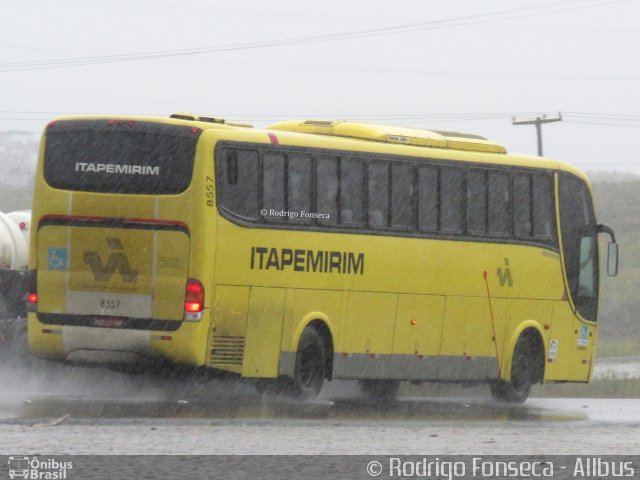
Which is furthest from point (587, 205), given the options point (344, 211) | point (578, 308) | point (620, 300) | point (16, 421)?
point (620, 300)

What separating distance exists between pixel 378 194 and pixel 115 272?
13.4 feet

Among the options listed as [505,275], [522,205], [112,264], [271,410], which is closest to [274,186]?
[112,264]

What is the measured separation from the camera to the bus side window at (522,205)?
23891mm

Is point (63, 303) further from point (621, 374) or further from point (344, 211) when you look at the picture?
point (621, 374)

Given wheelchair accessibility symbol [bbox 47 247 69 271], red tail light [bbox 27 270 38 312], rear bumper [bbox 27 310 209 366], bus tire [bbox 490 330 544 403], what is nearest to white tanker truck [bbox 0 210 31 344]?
red tail light [bbox 27 270 38 312]

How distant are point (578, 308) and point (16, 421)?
12620mm

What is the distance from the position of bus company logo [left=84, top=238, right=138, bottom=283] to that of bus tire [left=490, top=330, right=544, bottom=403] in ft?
24.0

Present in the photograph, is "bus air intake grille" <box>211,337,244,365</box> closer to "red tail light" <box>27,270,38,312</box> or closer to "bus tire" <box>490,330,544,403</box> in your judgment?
"red tail light" <box>27,270,38,312</box>

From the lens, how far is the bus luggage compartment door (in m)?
18.8

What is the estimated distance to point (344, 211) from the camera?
20.9 meters

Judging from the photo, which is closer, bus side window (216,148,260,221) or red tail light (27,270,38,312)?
bus side window (216,148,260,221)

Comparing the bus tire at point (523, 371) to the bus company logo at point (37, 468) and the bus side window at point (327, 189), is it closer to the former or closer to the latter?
the bus side window at point (327, 189)

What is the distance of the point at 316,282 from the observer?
20.6 m

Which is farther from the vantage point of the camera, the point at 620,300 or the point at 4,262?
the point at 620,300
